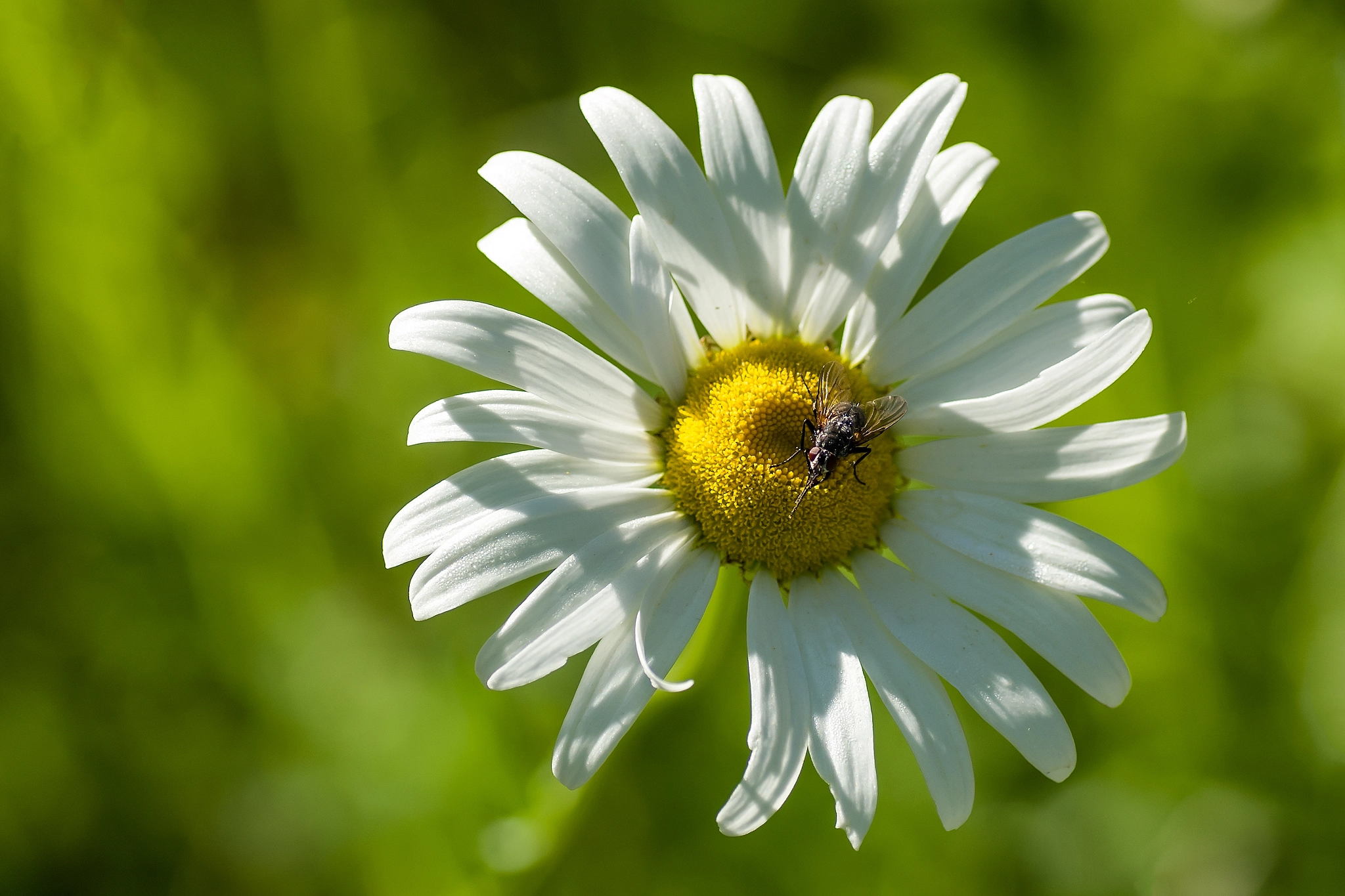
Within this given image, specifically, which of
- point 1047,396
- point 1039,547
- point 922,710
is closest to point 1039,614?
point 1039,547

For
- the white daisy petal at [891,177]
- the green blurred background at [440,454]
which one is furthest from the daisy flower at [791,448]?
the green blurred background at [440,454]

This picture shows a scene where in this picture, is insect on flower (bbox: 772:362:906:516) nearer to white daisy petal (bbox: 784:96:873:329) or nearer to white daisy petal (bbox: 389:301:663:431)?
white daisy petal (bbox: 784:96:873:329)

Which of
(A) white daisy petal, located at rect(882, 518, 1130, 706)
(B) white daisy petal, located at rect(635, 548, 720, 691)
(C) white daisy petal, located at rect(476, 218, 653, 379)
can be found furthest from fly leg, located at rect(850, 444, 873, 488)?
(C) white daisy petal, located at rect(476, 218, 653, 379)

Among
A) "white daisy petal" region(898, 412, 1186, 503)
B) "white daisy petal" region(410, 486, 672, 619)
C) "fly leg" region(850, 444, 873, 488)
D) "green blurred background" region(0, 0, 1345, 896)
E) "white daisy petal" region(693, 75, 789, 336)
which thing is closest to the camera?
"white daisy petal" region(410, 486, 672, 619)

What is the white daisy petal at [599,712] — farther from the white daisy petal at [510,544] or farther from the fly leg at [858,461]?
the fly leg at [858,461]

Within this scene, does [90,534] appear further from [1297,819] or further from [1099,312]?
[1297,819]

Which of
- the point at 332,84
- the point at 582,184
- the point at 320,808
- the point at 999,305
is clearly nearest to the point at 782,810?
the point at 320,808
